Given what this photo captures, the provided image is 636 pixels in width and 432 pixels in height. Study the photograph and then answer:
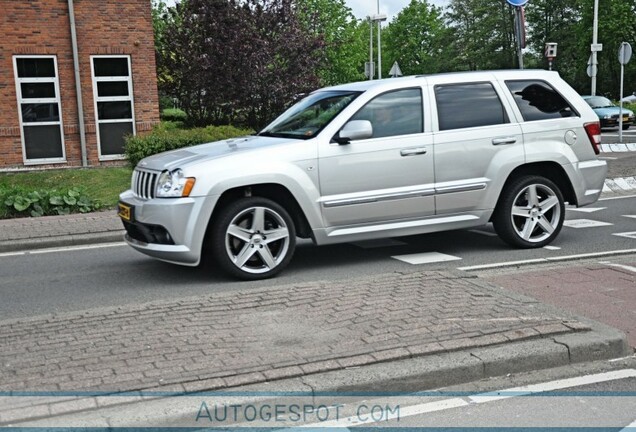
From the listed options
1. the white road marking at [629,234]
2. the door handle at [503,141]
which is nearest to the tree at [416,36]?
the white road marking at [629,234]

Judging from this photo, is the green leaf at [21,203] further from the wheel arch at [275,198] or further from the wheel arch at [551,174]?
the wheel arch at [551,174]

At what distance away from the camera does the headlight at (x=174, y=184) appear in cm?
664

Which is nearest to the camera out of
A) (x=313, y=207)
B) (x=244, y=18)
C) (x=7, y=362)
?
(x=7, y=362)

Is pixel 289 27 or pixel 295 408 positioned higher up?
pixel 289 27

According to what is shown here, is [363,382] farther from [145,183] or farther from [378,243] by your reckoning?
[378,243]

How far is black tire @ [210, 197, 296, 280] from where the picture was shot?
6.79 m

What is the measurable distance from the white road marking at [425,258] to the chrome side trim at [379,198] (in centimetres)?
72

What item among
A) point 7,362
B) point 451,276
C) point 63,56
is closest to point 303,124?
point 451,276

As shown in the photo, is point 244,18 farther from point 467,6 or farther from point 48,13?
point 467,6

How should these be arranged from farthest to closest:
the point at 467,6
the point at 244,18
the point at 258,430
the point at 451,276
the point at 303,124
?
the point at 467,6 < the point at 244,18 < the point at 303,124 < the point at 451,276 < the point at 258,430

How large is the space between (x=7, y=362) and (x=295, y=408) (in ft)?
6.13

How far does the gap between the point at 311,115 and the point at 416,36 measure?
66.3 m

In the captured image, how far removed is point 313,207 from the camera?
7109 mm

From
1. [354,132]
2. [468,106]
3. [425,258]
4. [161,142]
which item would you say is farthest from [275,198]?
[161,142]
